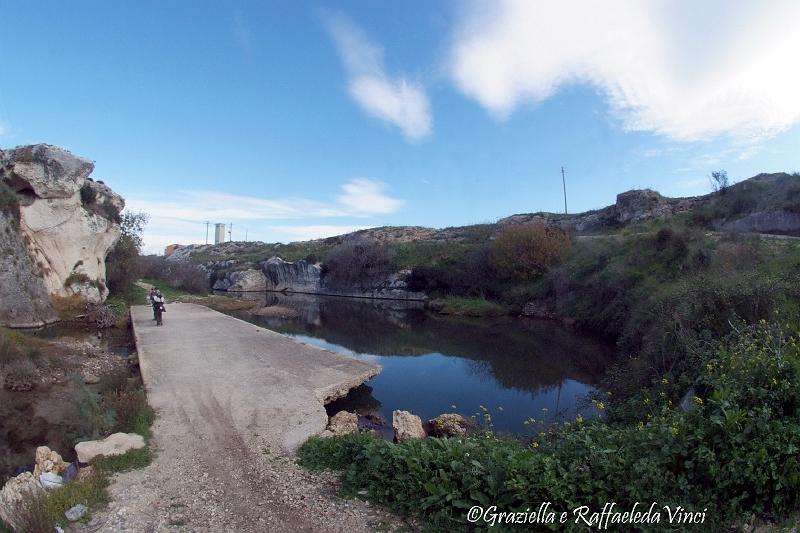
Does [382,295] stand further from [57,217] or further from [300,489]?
[300,489]

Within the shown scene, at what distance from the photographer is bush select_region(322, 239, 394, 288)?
4647cm

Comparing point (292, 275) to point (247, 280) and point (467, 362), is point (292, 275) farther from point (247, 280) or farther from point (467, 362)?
point (467, 362)

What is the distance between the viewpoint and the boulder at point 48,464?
5219 mm

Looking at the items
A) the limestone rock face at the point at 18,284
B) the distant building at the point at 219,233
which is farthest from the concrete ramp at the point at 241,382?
the distant building at the point at 219,233

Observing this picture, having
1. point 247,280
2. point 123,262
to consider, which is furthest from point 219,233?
point 123,262

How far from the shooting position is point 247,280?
56.4m

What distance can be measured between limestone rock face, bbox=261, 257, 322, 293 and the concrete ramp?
37660 mm

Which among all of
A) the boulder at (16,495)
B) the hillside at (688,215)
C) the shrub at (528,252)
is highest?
the hillside at (688,215)

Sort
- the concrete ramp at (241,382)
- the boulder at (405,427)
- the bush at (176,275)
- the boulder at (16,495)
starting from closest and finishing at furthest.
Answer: the boulder at (16,495) → the concrete ramp at (241,382) → the boulder at (405,427) → the bush at (176,275)

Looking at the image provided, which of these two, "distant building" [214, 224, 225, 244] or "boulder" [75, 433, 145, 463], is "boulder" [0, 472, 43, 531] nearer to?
"boulder" [75, 433, 145, 463]

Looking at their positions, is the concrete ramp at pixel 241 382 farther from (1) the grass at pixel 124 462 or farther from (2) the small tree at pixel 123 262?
(2) the small tree at pixel 123 262

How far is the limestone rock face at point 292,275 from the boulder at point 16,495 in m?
47.9

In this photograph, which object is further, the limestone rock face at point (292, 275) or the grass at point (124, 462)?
the limestone rock face at point (292, 275)

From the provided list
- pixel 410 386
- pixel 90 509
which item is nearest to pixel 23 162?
pixel 410 386
